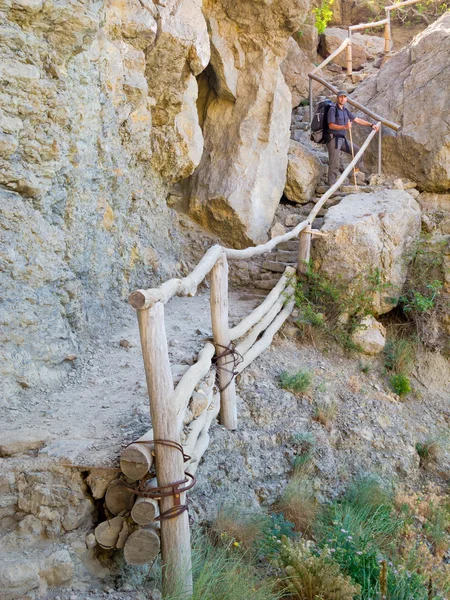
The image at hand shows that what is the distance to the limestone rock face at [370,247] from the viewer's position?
7.16 metres

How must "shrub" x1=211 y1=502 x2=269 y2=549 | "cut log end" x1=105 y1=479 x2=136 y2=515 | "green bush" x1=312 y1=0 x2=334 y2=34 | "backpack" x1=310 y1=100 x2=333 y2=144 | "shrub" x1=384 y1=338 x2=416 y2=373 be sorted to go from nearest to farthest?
"cut log end" x1=105 y1=479 x2=136 y2=515, "shrub" x1=211 y1=502 x2=269 y2=549, "shrub" x1=384 y1=338 x2=416 y2=373, "backpack" x1=310 y1=100 x2=333 y2=144, "green bush" x1=312 y1=0 x2=334 y2=34

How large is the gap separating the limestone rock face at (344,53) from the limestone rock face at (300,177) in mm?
7050

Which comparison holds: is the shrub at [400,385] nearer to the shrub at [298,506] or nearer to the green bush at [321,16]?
the shrub at [298,506]

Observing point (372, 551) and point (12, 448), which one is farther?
point (372, 551)

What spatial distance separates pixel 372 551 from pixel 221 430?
5.35 ft

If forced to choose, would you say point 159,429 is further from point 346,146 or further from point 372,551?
point 346,146

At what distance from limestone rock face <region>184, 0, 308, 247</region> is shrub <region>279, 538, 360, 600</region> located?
560 cm

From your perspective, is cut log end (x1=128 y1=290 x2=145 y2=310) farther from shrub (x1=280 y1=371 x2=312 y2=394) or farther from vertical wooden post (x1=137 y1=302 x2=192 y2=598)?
shrub (x1=280 y1=371 x2=312 y2=394)

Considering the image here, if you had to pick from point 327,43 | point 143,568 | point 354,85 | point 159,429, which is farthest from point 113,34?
point 327,43

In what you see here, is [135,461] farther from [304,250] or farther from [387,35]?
[387,35]

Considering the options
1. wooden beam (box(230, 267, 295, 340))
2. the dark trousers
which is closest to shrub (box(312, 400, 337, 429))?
wooden beam (box(230, 267, 295, 340))

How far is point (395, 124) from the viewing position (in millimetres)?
10008

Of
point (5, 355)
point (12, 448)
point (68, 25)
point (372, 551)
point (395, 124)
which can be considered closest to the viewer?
point (12, 448)

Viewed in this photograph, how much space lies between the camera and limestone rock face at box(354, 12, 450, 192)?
9.74 meters
